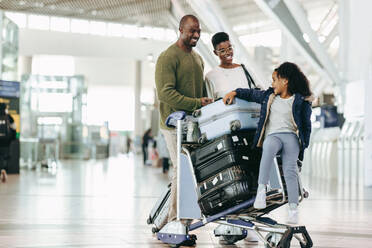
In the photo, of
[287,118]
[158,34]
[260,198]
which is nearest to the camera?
[260,198]

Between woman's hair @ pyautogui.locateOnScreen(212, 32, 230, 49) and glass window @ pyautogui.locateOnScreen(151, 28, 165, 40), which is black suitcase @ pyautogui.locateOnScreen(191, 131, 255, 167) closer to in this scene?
woman's hair @ pyautogui.locateOnScreen(212, 32, 230, 49)

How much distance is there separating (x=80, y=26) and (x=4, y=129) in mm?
26868

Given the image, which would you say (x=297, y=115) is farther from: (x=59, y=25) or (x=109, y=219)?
(x=59, y=25)

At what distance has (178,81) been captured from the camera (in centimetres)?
471

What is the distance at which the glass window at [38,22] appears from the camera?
37.2 metres

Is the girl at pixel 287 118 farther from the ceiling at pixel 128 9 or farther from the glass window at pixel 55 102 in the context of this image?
the glass window at pixel 55 102

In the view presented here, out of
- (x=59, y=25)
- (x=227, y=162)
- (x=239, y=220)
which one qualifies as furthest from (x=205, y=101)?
(x=59, y=25)

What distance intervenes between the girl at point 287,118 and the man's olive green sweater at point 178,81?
1.63 ft

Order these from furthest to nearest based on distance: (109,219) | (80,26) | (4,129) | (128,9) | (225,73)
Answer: (80,26), (128,9), (4,129), (109,219), (225,73)

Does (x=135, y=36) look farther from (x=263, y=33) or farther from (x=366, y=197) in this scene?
(x=366, y=197)

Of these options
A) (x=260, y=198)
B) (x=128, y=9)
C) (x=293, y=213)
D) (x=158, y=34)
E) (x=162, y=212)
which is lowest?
(x=162, y=212)

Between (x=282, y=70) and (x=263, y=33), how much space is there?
1370 inches

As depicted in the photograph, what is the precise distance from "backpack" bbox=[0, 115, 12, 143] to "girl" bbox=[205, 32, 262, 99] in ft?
28.5

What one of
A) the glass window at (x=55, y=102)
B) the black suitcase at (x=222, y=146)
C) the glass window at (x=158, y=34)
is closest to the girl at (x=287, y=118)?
the black suitcase at (x=222, y=146)
